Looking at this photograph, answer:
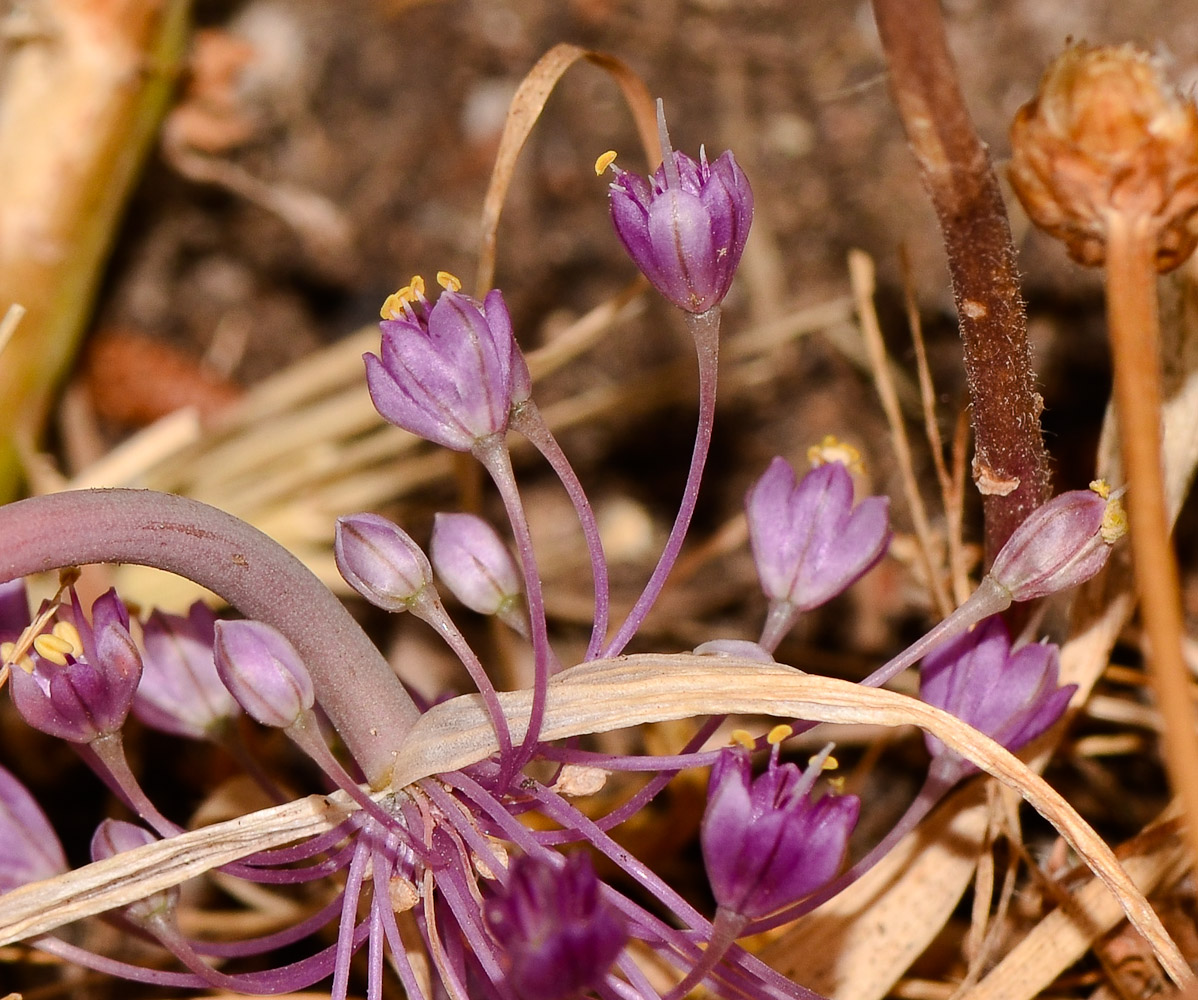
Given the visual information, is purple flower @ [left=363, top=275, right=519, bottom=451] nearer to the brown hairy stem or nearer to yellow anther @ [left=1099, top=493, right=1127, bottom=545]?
the brown hairy stem

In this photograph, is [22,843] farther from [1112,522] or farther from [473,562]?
[1112,522]

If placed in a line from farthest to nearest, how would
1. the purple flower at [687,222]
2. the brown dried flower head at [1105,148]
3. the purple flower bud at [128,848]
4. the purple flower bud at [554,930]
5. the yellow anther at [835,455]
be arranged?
the yellow anther at [835,455], the purple flower bud at [128,848], the purple flower at [687,222], the brown dried flower head at [1105,148], the purple flower bud at [554,930]

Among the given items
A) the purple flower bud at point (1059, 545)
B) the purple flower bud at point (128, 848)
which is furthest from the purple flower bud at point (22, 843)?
the purple flower bud at point (1059, 545)

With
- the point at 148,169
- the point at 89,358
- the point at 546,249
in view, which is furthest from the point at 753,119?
the point at 89,358

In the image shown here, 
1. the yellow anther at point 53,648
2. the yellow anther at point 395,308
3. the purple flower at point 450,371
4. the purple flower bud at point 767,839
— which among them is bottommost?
the purple flower bud at point 767,839

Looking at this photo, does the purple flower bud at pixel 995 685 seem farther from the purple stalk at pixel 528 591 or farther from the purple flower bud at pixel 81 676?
the purple flower bud at pixel 81 676

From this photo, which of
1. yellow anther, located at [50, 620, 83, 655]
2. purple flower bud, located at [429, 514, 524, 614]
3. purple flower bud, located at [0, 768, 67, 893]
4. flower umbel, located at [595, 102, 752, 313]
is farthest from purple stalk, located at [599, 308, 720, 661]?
purple flower bud, located at [0, 768, 67, 893]

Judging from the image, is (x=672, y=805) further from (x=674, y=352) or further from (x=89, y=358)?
(x=89, y=358)
